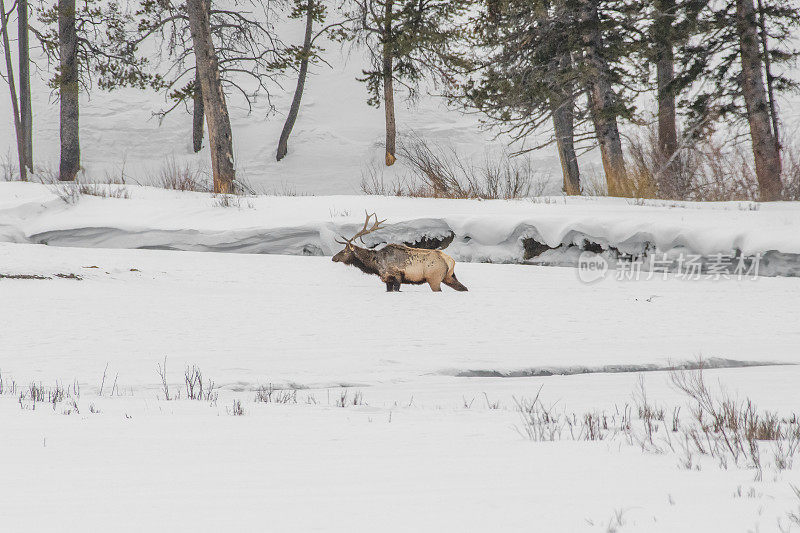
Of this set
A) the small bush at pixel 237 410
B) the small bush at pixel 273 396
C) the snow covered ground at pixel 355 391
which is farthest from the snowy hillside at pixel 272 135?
the small bush at pixel 237 410

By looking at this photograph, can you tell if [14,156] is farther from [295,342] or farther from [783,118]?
[783,118]

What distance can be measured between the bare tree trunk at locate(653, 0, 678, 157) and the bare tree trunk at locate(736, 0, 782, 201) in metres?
1.18

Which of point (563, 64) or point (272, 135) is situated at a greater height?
point (272, 135)

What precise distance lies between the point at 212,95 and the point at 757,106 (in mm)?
9382

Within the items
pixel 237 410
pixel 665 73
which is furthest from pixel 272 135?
pixel 237 410

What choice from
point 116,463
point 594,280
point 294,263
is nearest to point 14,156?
point 294,263

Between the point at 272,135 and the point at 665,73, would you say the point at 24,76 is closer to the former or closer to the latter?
the point at 272,135

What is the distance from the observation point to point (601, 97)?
12867 mm

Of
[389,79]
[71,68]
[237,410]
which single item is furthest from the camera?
[389,79]

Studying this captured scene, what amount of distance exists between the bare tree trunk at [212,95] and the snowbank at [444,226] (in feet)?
7.93

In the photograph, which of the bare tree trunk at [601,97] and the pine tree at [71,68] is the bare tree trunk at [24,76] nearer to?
the pine tree at [71,68]

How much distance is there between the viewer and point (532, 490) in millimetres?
1733

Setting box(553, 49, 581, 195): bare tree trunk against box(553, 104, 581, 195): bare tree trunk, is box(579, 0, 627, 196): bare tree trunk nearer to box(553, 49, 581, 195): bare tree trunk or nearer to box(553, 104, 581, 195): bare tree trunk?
box(553, 49, 581, 195): bare tree trunk

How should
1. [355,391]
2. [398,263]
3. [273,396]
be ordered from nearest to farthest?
[273,396] → [355,391] → [398,263]
